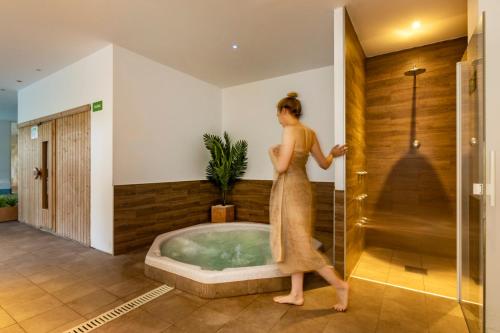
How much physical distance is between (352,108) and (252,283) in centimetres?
217

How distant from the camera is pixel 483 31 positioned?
1.45 meters

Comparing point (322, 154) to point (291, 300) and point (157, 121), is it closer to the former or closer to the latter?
point (291, 300)

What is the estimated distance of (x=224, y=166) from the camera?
468 centimetres

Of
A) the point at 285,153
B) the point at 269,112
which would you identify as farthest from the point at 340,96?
the point at 269,112

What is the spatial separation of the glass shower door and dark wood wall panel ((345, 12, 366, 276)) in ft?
2.96

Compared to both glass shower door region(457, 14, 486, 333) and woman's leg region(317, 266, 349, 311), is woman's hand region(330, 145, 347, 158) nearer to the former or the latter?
glass shower door region(457, 14, 486, 333)

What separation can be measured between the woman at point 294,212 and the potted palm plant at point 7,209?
6.30 meters

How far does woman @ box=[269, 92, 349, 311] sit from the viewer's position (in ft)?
6.43

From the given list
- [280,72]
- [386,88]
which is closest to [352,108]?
[386,88]

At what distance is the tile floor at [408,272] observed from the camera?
2413 millimetres

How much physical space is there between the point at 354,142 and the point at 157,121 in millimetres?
2952

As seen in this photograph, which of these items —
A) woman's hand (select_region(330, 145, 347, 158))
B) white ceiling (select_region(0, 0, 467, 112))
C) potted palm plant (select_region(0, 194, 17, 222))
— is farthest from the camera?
potted palm plant (select_region(0, 194, 17, 222))

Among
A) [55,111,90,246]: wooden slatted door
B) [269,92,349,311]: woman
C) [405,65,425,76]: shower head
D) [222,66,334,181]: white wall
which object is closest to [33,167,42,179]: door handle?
[55,111,90,246]: wooden slatted door

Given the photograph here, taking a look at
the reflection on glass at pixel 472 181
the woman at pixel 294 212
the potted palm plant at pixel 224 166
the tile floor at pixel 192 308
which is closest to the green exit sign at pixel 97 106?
the potted palm plant at pixel 224 166
